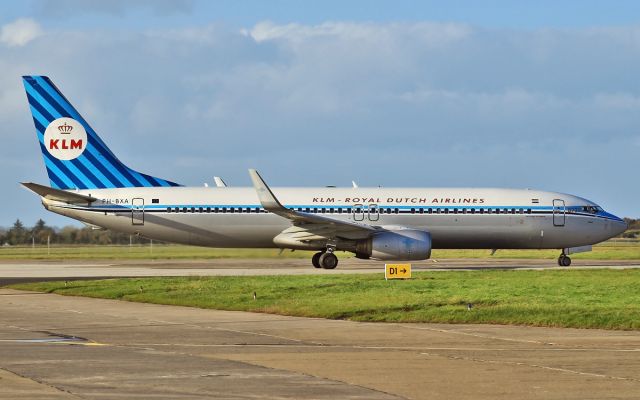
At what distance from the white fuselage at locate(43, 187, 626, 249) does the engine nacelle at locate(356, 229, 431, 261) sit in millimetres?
1682

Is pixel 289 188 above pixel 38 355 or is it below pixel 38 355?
above

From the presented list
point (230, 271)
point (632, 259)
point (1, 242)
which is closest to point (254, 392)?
point (230, 271)

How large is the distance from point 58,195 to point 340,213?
41.3ft

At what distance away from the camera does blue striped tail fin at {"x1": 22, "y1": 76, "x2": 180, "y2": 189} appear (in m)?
49.8

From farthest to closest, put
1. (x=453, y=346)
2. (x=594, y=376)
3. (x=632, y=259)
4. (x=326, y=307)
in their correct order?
(x=632, y=259) → (x=326, y=307) → (x=453, y=346) → (x=594, y=376)

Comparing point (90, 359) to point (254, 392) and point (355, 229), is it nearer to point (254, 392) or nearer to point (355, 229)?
point (254, 392)

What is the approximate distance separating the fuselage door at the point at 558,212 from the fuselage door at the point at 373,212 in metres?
8.26

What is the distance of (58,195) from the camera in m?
48.2

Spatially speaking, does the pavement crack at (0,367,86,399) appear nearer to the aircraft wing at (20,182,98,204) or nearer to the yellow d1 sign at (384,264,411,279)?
the yellow d1 sign at (384,264,411,279)

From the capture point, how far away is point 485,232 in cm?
4941

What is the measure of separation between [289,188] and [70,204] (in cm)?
991

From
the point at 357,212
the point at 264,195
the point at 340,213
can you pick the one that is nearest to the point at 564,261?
the point at 357,212

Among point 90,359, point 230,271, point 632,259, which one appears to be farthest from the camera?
point 632,259

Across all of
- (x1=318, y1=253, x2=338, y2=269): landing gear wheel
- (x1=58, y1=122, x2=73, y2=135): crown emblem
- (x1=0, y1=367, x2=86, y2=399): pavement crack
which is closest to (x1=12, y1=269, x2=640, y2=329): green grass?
(x1=318, y1=253, x2=338, y2=269): landing gear wheel
